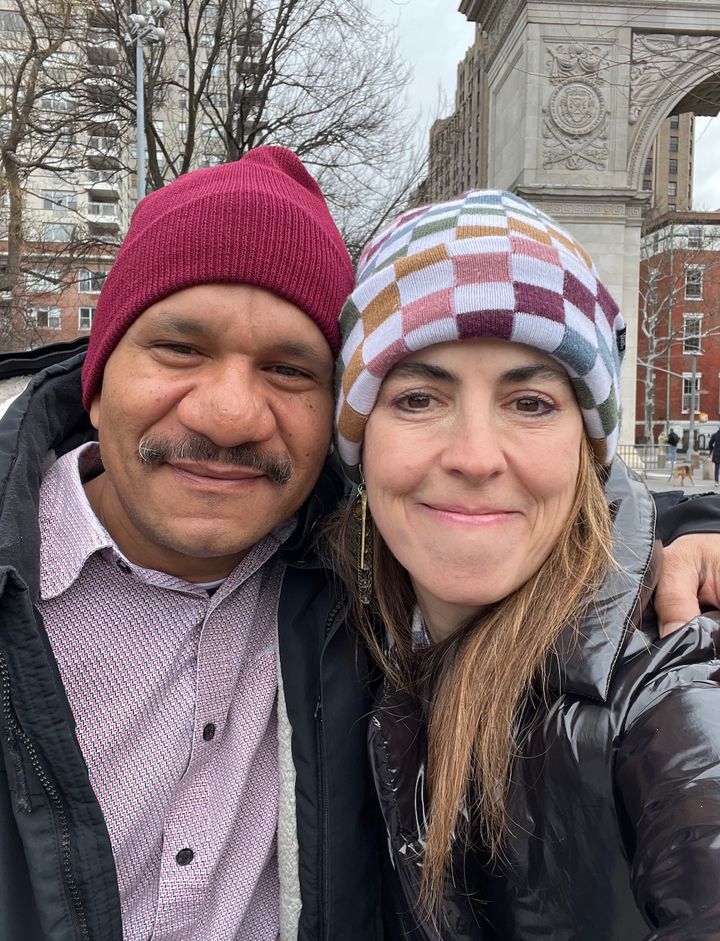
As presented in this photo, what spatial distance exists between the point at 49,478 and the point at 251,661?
69 centimetres

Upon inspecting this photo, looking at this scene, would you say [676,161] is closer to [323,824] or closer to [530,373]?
[530,373]

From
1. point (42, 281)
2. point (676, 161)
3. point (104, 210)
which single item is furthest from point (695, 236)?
point (676, 161)

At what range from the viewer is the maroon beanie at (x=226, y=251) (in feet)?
5.26

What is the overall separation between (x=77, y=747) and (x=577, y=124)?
18509 mm

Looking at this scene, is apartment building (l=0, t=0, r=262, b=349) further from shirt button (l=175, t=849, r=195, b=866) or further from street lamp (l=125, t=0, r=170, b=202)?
shirt button (l=175, t=849, r=195, b=866)

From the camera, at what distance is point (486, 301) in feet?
4.53

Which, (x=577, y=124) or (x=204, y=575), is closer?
(x=204, y=575)

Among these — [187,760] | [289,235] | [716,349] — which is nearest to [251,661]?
[187,760]

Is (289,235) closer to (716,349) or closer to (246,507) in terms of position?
(246,507)

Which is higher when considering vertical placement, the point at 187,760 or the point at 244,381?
the point at 244,381

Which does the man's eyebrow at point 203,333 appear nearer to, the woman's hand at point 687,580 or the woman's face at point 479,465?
the woman's face at point 479,465

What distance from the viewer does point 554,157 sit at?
16703 mm

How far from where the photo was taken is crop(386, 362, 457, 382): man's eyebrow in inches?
56.4

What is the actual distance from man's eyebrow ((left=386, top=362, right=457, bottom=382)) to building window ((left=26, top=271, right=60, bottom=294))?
15.0 meters
